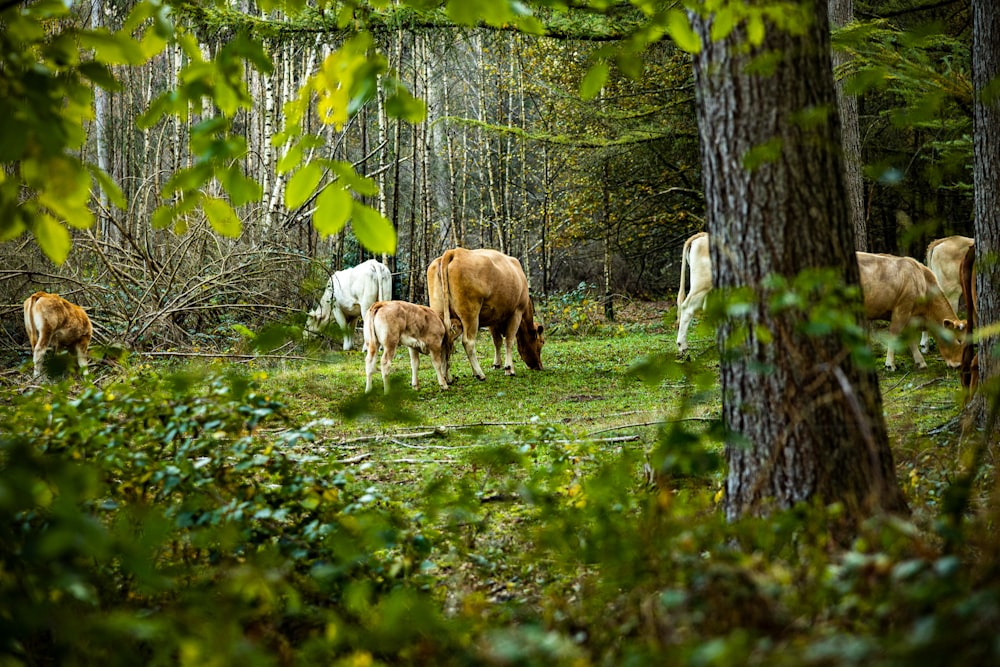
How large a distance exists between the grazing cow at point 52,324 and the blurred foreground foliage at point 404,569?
7.19m

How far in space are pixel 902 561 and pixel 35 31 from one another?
2.58 m

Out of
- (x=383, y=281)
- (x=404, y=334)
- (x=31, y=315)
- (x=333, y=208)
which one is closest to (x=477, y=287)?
(x=404, y=334)

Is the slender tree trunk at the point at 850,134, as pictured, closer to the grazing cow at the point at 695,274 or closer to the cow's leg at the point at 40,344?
the grazing cow at the point at 695,274

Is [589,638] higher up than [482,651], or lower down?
lower down

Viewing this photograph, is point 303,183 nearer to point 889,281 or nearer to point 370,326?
point 370,326

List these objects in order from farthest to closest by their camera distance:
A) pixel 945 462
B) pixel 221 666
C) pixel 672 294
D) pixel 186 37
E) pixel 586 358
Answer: pixel 672 294 → pixel 586 358 → pixel 945 462 → pixel 186 37 → pixel 221 666

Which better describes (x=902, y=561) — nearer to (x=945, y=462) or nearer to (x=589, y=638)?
(x=589, y=638)

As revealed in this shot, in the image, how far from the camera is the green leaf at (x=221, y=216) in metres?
2.70

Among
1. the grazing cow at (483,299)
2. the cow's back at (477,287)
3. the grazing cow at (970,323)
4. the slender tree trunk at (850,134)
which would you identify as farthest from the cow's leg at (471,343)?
the grazing cow at (970,323)

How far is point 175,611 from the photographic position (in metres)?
2.50

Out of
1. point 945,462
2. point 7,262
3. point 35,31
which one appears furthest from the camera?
point 7,262

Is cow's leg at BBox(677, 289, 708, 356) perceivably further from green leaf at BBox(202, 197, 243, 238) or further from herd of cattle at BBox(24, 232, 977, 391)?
green leaf at BBox(202, 197, 243, 238)

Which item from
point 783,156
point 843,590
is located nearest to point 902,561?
point 843,590

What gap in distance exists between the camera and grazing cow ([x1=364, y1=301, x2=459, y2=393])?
10.4 m
